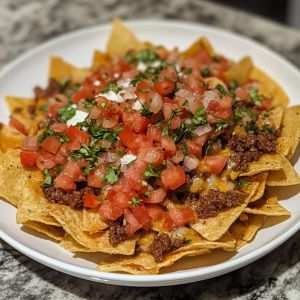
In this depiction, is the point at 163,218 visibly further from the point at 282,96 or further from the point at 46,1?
the point at 46,1

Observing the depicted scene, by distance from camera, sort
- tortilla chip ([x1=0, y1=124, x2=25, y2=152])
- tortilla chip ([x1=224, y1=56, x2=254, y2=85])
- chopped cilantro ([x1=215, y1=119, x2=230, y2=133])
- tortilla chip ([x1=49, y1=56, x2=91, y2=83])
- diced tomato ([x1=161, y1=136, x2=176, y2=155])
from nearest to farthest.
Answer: diced tomato ([x1=161, y1=136, x2=176, y2=155]) < chopped cilantro ([x1=215, y1=119, x2=230, y2=133]) < tortilla chip ([x1=0, y1=124, x2=25, y2=152]) < tortilla chip ([x1=224, y1=56, x2=254, y2=85]) < tortilla chip ([x1=49, y1=56, x2=91, y2=83])

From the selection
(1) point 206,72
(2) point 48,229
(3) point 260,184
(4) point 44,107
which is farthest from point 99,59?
(3) point 260,184

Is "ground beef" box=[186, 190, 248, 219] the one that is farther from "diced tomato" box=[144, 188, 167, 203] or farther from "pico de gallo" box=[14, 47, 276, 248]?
"diced tomato" box=[144, 188, 167, 203]

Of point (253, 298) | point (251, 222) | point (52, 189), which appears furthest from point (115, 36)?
point (253, 298)

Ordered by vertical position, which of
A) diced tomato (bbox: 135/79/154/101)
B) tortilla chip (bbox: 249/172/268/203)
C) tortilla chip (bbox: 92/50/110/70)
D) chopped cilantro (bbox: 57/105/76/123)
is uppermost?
diced tomato (bbox: 135/79/154/101)

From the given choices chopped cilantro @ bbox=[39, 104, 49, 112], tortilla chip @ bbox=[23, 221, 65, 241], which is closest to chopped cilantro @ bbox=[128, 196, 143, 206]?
tortilla chip @ bbox=[23, 221, 65, 241]

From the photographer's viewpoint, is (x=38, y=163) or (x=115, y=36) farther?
(x=115, y=36)
